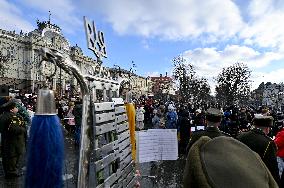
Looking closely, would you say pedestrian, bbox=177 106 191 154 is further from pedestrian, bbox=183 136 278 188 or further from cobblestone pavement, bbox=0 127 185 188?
pedestrian, bbox=183 136 278 188

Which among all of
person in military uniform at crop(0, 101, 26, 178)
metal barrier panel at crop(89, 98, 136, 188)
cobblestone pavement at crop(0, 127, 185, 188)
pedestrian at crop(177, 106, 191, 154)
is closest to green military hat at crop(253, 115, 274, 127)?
metal barrier panel at crop(89, 98, 136, 188)

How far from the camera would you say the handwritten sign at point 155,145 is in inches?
287

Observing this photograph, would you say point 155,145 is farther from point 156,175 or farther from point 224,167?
point 224,167

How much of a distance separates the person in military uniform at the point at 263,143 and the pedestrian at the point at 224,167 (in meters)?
3.64

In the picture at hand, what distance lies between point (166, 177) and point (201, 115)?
9.32 m

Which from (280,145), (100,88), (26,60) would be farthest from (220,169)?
(26,60)

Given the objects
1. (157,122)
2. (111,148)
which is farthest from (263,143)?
(157,122)

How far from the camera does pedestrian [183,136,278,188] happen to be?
3.73 feet

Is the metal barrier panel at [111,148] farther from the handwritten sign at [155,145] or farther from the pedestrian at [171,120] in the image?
the pedestrian at [171,120]

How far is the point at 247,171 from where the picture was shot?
1155 millimetres

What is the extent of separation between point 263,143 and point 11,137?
23.0ft

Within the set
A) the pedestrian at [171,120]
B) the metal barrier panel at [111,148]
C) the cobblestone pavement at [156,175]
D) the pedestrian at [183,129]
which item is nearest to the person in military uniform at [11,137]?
the cobblestone pavement at [156,175]

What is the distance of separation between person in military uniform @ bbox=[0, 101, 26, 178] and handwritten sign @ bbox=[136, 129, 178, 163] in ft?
13.0

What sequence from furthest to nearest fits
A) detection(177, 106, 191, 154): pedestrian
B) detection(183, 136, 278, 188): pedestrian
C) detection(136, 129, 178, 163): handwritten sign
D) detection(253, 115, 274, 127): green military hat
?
detection(177, 106, 191, 154): pedestrian < detection(136, 129, 178, 163): handwritten sign < detection(253, 115, 274, 127): green military hat < detection(183, 136, 278, 188): pedestrian
